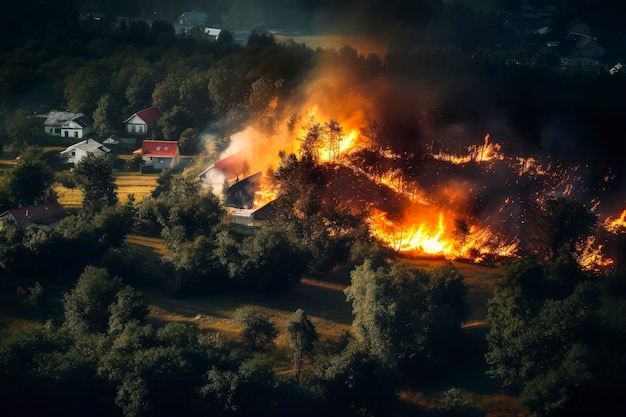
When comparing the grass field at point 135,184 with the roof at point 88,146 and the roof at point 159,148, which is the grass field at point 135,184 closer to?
the roof at point 159,148

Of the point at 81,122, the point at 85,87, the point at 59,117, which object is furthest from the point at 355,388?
the point at 85,87

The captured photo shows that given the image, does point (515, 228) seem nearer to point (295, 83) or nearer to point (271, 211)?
point (271, 211)

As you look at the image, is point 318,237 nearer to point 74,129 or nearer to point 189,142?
point 189,142

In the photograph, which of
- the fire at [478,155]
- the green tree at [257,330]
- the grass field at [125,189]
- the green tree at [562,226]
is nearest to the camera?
the green tree at [257,330]

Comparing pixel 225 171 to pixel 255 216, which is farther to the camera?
pixel 225 171

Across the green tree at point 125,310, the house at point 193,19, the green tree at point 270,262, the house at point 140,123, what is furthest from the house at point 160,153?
the house at point 193,19
